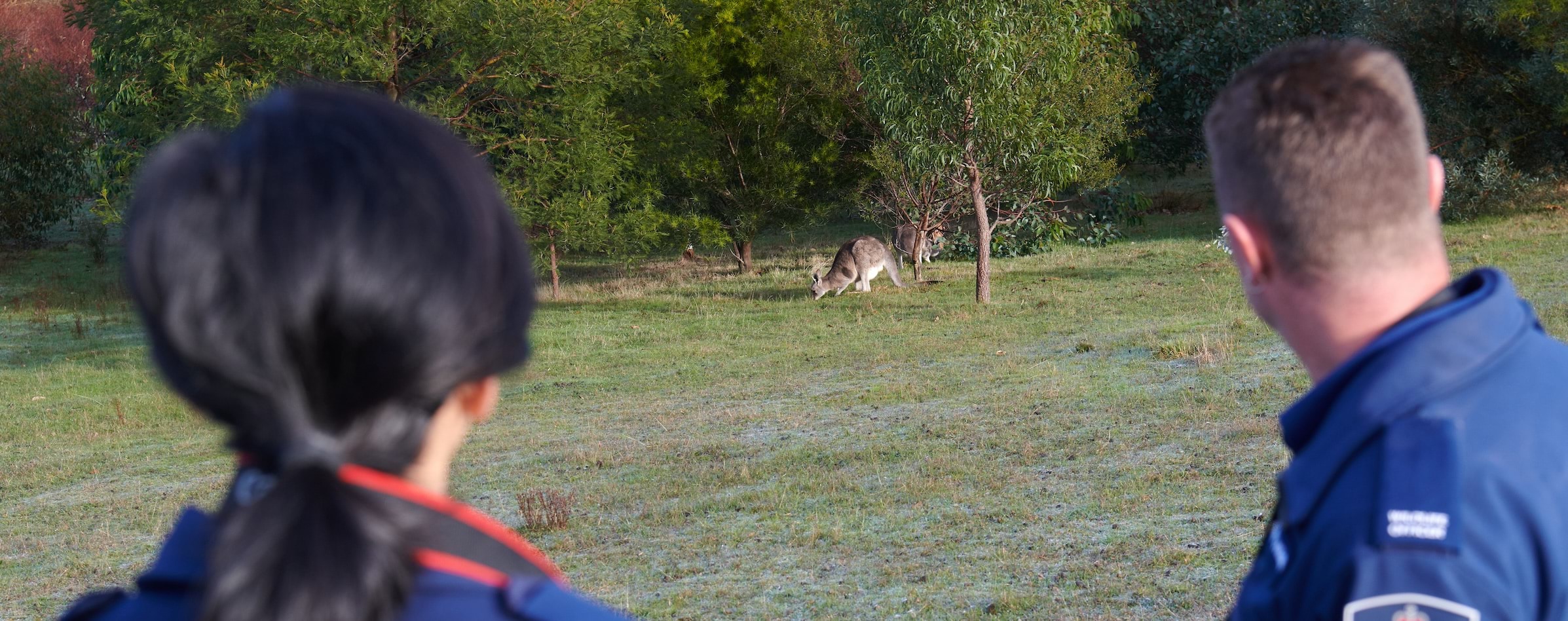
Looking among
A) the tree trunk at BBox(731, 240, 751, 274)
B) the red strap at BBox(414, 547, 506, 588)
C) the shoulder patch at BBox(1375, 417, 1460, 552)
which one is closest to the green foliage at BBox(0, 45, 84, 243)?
the tree trunk at BBox(731, 240, 751, 274)

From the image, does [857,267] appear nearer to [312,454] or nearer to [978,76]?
[978,76]

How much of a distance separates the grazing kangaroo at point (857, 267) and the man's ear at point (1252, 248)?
1879cm

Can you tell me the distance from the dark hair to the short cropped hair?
48.5 inches

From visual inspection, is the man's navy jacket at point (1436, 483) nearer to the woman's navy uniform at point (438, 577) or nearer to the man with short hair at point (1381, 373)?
the man with short hair at point (1381, 373)

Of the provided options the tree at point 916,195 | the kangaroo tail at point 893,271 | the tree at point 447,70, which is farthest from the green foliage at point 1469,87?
the tree at point 447,70

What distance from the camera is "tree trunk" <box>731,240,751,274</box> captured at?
2559 centimetres

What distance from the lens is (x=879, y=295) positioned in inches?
803

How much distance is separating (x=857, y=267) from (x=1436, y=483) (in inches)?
762

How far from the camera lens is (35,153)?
3241 cm

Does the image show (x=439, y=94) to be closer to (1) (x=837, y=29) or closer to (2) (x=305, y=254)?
(1) (x=837, y=29)

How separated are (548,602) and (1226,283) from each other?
18.1 m

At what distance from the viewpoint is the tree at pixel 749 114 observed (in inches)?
932

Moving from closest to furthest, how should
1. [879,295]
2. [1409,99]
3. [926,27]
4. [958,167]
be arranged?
[1409,99]
[926,27]
[958,167]
[879,295]

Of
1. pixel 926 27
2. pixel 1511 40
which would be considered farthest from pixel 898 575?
pixel 1511 40
